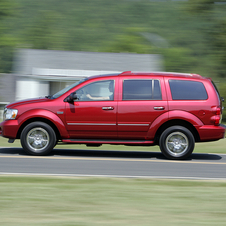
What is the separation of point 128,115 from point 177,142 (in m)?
1.32

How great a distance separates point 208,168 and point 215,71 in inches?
947

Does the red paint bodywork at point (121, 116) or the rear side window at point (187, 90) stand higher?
the rear side window at point (187, 90)

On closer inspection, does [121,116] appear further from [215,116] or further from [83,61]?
[83,61]

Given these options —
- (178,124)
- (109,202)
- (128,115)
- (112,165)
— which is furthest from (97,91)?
(109,202)

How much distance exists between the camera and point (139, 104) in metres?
9.74

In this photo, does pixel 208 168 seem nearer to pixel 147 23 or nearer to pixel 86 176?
pixel 86 176

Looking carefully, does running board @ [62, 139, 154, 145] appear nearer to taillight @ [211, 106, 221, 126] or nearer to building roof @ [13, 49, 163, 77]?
taillight @ [211, 106, 221, 126]

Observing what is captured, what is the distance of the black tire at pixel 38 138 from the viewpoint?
32.2 feet

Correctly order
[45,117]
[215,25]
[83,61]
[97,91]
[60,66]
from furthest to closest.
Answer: [215,25], [83,61], [60,66], [97,91], [45,117]

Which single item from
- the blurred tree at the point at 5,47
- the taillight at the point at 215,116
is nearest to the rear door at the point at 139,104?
the taillight at the point at 215,116

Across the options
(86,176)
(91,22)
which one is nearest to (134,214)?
(86,176)

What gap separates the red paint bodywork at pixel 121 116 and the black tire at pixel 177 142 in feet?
0.71

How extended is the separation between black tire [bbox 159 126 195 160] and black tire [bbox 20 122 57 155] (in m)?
2.57

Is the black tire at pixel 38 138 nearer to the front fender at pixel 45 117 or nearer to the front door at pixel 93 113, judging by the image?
the front fender at pixel 45 117
